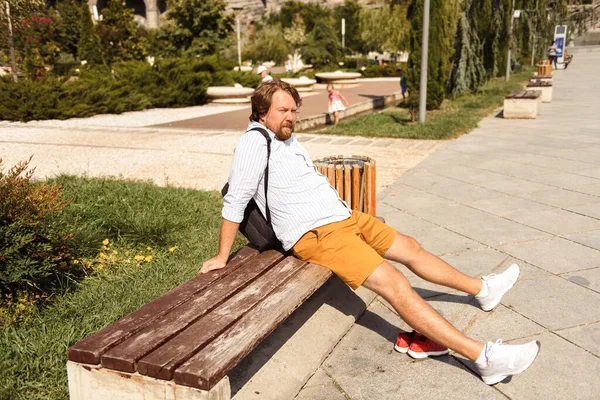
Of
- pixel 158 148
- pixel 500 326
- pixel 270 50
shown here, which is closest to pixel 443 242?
pixel 500 326

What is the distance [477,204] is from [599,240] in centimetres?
142

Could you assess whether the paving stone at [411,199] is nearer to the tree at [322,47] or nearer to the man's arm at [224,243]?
the man's arm at [224,243]

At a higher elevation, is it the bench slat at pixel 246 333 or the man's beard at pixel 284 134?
the man's beard at pixel 284 134

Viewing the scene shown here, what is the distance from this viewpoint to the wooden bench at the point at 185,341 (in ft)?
7.21

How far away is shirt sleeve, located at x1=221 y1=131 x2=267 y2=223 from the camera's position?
309 cm

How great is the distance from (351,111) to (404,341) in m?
13.3

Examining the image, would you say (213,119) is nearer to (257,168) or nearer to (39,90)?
(39,90)

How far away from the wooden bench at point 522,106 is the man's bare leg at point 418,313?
1073 centimetres

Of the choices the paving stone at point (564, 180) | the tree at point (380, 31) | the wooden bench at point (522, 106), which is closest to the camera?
the paving stone at point (564, 180)

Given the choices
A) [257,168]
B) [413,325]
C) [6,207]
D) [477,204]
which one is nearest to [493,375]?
[413,325]

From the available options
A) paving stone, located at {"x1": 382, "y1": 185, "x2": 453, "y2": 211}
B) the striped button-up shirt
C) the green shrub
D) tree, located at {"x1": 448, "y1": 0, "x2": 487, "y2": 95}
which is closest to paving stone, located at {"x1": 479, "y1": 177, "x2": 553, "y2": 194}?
paving stone, located at {"x1": 382, "y1": 185, "x2": 453, "y2": 211}

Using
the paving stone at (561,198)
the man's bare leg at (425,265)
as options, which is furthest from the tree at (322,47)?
the man's bare leg at (425,265)

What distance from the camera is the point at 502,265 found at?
4.41 meters

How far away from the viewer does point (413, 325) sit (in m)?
2.95
